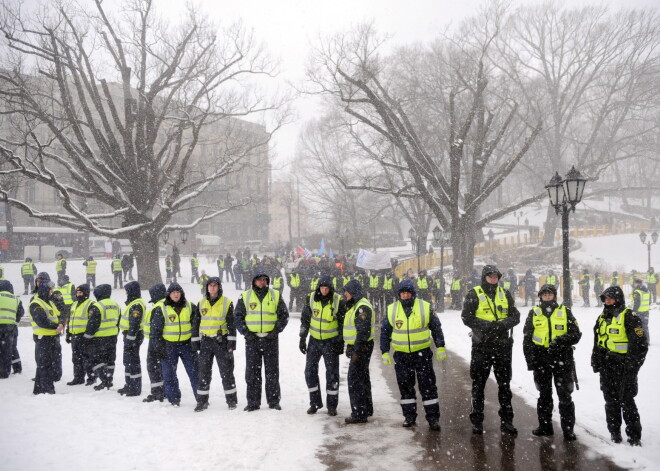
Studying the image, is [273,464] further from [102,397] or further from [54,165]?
[54,165]

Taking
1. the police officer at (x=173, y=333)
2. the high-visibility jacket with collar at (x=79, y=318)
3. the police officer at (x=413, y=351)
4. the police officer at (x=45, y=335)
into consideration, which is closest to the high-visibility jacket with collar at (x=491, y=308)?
the police officer at (x=413, y=351)

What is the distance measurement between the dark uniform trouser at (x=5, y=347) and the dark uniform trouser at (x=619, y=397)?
9254mm

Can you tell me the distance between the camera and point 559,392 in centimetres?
609

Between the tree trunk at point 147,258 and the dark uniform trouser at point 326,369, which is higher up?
the tree trunk at point 147,258

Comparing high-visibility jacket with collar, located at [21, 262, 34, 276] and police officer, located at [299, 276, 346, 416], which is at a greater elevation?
high-visibility jacket with collar, located at [21, 262, 34, 276]

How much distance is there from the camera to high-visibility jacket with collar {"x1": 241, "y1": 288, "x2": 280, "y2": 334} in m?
7.34

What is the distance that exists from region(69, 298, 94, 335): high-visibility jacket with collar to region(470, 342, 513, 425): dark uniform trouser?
6.07 meters

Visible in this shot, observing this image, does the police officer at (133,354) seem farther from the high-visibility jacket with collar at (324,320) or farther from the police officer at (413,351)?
the police officer at (413,351)

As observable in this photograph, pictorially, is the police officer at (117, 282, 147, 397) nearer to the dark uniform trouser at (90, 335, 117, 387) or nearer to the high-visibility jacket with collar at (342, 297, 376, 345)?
the dark uniform trouser at (90, 335, 117, 387)

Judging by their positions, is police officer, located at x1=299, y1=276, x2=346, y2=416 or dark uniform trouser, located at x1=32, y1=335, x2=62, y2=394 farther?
dark uniform trouser, located at x1=32, y1=335, x2=62, y2=394

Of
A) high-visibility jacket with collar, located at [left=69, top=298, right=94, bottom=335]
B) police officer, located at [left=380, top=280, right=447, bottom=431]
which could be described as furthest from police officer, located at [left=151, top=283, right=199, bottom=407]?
police officer, located at [left=380, top=280, right=447, bottom=431]

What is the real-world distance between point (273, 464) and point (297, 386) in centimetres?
358

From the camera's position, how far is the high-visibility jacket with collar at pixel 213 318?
7.43 metres

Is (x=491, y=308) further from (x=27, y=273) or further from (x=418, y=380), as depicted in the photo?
(x=27, y=273)
